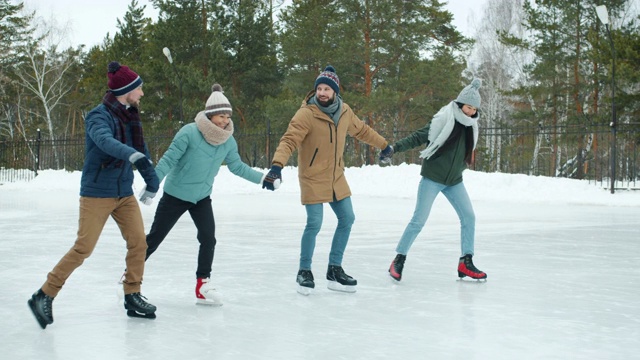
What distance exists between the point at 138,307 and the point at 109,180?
2.58ft

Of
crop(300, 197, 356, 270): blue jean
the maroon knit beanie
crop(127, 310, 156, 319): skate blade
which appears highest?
the maroon knit beanie

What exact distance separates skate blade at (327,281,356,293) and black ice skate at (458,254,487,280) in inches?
38.5

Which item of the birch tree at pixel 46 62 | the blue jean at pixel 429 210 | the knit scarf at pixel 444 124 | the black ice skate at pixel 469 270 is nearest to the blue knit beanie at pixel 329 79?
the knit scarf at pixel 444 124

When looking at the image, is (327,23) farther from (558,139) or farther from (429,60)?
(558,139)

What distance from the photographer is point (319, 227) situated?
198 inches

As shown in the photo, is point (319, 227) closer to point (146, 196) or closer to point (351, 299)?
point (351, 299)

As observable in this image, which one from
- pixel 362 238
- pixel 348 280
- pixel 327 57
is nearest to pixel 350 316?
pixel 348 280

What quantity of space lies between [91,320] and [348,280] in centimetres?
188

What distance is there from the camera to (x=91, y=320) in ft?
13.8

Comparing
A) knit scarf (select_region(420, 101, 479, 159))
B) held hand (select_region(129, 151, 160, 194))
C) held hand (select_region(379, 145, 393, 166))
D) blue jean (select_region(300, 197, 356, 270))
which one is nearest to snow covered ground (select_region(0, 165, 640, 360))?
blue jean (select_region(300, 197, 356, 270))

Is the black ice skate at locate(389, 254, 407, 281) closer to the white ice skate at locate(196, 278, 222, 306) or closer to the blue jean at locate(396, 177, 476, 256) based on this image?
the blue jean at locate(396, 177, 476, 256)

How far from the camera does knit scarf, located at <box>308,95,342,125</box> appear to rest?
498 centimetres

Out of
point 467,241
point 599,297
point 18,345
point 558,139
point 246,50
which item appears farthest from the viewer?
point 246,50

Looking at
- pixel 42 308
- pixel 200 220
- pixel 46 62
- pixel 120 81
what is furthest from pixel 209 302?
pixel 46 62
